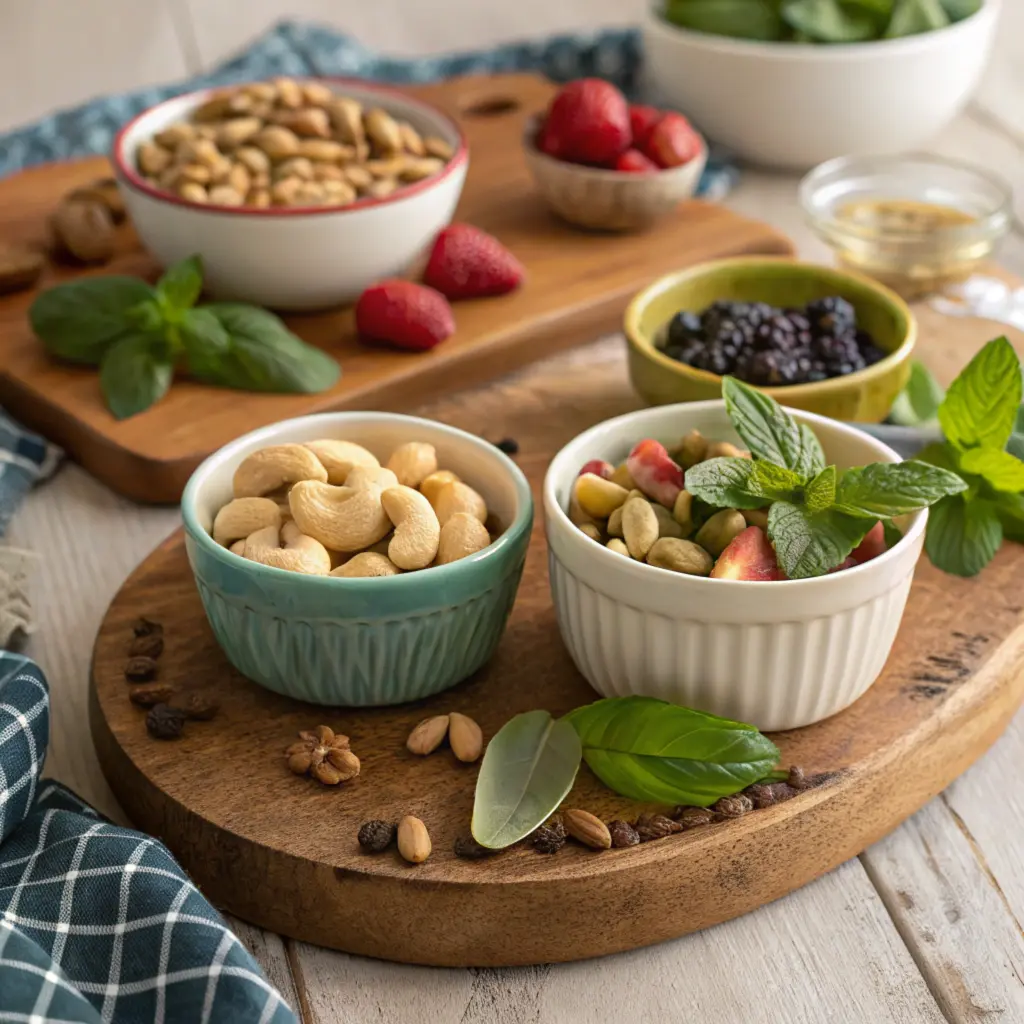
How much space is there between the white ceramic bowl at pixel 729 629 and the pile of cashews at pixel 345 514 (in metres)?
0.07

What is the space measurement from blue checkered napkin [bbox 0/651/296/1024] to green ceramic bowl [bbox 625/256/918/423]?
60 centimetres

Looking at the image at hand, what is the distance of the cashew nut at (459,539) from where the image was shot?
38.7 inches

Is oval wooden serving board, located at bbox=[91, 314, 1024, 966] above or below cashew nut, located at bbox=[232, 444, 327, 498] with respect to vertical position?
below

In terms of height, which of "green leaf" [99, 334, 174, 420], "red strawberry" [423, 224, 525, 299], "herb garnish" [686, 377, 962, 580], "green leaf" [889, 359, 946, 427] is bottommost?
"green leaf" [889, 359, 946, 427]

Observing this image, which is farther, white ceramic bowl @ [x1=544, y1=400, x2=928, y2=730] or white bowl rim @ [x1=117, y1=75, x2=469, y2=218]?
white bowl rim @ [x1=117, y1=75, x2=469, y2=218]

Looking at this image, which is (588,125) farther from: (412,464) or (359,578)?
(359,578)

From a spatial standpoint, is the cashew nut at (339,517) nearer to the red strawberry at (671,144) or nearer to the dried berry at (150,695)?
the dried berry at (150,695)

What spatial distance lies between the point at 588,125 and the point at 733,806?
96 cm

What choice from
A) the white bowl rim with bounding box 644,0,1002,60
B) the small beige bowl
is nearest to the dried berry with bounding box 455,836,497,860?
the small beige bowl

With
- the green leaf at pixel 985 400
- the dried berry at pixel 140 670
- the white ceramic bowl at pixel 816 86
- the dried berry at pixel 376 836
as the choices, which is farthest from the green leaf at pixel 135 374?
the white ceramic bowl at pixel 816 86

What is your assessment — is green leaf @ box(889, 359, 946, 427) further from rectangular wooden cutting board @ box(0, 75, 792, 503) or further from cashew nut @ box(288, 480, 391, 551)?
cashew nut @ box(288, 480, 391, 551)

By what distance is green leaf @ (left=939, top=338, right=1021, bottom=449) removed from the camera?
1.09 metres

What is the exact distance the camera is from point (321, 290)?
5.00 ft

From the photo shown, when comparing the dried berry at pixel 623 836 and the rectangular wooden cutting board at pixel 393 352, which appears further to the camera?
the rectangular wooden cutting board at pixel 393 352
